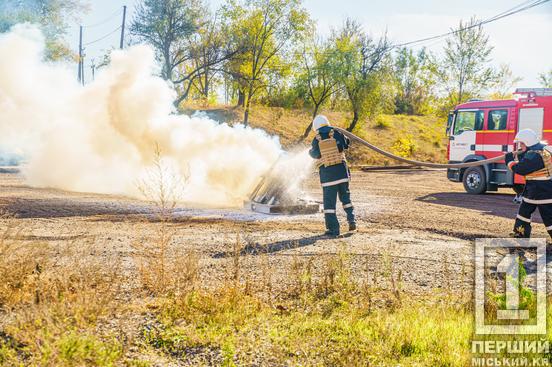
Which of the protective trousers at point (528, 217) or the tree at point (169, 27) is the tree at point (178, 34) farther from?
the protective trousers at point (528, 217)

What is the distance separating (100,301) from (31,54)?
537 inches

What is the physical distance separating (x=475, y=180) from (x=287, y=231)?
31.3ft

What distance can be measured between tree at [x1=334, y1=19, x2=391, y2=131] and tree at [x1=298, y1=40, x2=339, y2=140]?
0.53 m

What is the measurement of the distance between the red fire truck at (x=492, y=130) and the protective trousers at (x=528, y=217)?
663 cm

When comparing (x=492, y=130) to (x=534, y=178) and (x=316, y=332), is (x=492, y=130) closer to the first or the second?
(x=534, y=178)

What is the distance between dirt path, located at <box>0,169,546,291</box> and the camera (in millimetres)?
6742

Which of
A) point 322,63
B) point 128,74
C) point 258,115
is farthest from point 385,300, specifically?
point 258,115

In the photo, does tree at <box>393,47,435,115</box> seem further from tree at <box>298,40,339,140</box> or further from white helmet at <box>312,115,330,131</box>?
white helmet at <box>312,115,330,131</box>

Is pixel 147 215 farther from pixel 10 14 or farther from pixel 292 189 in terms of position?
pixel 10 14

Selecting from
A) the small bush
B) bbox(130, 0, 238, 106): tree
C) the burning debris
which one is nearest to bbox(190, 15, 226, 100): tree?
bbox(130, 0, 238, 106): tree

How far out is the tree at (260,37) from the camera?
3120 centimetres

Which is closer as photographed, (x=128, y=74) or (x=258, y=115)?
(x=128, y=74)

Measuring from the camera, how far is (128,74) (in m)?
15.7

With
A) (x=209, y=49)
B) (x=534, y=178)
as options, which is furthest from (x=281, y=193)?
(x=209, y=49)
